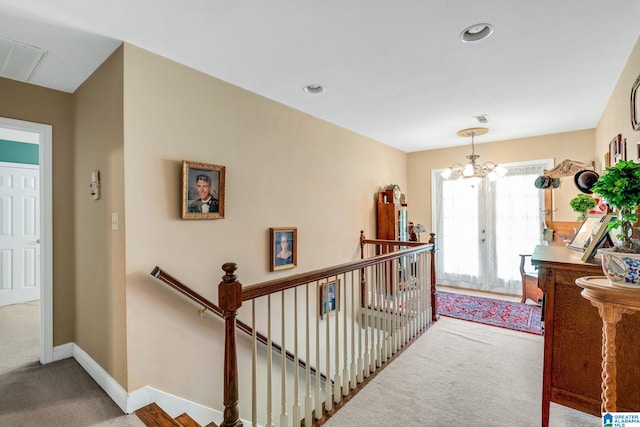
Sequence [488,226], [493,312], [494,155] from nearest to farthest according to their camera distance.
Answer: [493,312], [494,155], [488,226]

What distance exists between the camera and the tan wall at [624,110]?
2.13 metres

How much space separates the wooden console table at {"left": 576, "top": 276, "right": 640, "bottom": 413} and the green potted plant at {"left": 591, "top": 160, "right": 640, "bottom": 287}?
0.07 metres

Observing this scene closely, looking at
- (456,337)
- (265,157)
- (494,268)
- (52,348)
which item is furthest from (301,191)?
(494,268)

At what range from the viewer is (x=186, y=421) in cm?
210

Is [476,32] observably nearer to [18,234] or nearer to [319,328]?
[319,328]

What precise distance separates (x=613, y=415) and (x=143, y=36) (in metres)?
3.27

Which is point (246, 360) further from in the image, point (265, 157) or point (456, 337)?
point (456, 337)

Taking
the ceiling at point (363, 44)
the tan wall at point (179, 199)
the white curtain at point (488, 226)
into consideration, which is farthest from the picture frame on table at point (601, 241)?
the white curtain at point (488, 226)

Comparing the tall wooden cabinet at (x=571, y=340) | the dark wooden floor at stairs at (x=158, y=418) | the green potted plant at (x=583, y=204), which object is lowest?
the dark wooden floor at stairs at (x=158, y=418)

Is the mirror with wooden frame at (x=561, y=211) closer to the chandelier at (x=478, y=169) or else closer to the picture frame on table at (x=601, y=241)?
the chandelier at (x=478, y=169)

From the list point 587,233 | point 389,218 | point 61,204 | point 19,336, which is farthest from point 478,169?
point 19,336

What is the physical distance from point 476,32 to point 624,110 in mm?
1547

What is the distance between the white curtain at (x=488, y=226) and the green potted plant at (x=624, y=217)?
4058 mm

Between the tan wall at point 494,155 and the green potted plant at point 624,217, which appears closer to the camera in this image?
the green potted plant at point 624,217
